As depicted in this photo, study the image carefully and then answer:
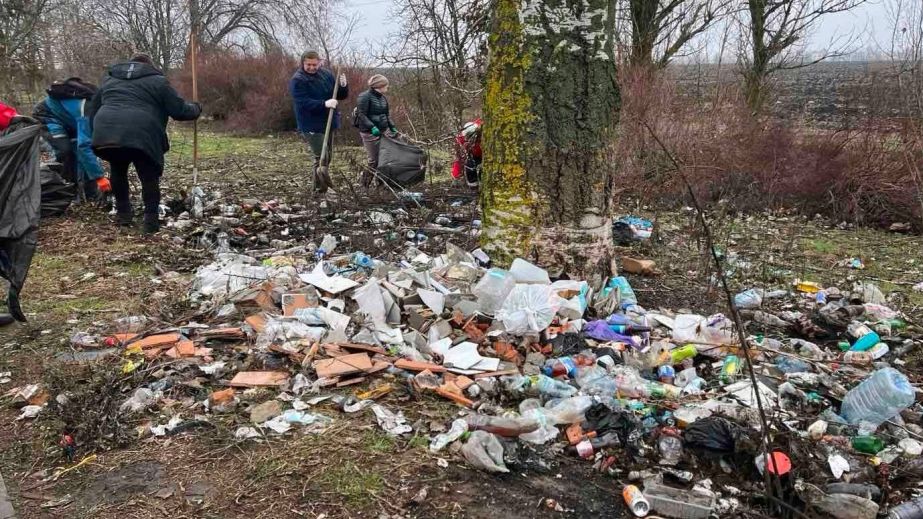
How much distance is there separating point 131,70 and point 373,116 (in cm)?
286

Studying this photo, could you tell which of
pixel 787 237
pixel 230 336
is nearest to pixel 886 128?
pixel 787 237

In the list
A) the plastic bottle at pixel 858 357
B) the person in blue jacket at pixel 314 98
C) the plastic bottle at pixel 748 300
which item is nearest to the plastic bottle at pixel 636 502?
the plastic bottle at pixel 858 357

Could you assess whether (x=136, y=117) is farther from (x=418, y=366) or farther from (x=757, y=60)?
(x=757, y=60)

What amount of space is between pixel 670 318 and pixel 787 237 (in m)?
3.73

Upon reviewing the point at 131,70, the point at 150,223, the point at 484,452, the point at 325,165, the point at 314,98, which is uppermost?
the point at 131,70

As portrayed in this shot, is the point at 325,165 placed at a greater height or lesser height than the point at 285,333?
greater

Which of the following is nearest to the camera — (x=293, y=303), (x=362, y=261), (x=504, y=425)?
(x=504, y=425)

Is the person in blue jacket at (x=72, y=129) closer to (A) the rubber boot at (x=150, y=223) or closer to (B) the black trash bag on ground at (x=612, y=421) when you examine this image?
(A) the rubber boot at (x=150, y=223)

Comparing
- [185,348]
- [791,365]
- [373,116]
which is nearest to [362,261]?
[185,348]

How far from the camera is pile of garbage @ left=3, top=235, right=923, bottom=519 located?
2.42 meters

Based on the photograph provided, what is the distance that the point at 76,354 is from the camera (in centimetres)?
332

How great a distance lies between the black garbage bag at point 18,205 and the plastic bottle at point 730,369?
3920 millimetres

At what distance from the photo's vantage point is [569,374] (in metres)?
3.22

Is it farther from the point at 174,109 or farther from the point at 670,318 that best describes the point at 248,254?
the point at 670,318
